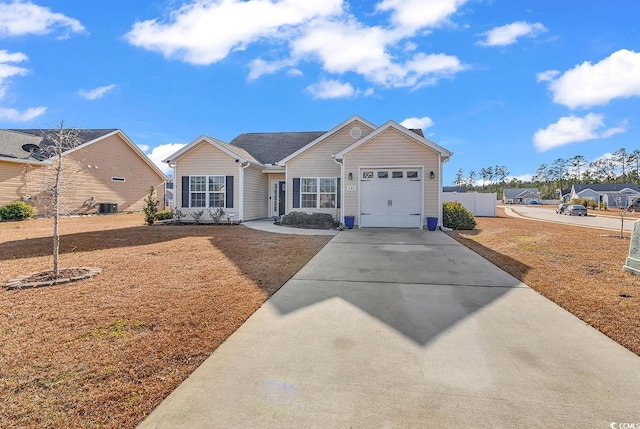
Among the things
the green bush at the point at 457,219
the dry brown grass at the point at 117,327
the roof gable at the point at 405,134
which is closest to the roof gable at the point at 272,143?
the roof gable at the point at 405,134

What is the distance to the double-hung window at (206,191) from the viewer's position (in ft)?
49.2

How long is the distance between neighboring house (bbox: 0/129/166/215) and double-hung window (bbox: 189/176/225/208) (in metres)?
5.01

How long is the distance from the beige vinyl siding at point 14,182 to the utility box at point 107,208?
3.70 m

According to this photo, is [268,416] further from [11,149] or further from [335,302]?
[11,149]

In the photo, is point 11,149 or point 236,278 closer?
point 236,278

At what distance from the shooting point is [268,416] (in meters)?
1.94

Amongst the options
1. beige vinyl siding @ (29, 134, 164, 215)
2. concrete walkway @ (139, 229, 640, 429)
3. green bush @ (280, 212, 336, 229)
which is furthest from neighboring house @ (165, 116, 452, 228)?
concrete walkway @ (139, 229, 640, 429)

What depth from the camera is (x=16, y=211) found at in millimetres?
14977

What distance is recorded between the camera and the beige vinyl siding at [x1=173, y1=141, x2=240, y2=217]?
14805 millimetres

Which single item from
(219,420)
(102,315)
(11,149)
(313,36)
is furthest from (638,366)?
(11,149)

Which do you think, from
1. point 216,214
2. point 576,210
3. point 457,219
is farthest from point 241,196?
point 576,210

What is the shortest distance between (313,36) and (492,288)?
11024 millimetres

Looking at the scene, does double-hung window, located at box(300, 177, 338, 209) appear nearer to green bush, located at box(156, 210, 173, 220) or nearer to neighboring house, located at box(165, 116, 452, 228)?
neighboring house, located at box(165, 116, 452, 228)

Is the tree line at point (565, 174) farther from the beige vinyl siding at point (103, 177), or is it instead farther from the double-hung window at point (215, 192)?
the beige vinyl siding at point (103, 177)
